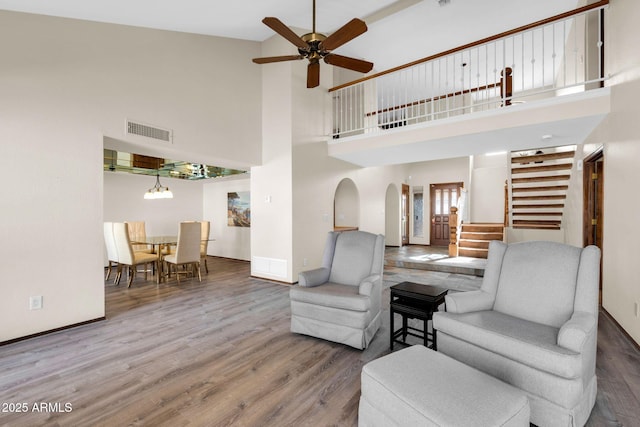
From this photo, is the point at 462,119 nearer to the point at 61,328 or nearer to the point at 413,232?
the point at 61,328

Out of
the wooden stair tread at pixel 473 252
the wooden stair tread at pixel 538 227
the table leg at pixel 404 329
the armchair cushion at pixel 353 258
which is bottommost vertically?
the table leg at pixel 404 329

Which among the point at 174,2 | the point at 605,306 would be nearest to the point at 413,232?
the point at 605,306

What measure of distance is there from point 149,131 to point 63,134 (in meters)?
0.90

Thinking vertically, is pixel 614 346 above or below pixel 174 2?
below

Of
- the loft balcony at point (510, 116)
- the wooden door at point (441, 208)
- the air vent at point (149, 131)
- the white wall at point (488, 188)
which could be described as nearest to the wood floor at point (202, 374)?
the air vent at point (149, 131)

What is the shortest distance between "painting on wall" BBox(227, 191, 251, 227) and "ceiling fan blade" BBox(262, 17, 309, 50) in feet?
17.3

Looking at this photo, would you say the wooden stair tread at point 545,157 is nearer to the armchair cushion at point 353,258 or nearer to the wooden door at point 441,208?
the wooden door at point 441,208

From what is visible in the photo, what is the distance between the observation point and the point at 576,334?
5.46 feet

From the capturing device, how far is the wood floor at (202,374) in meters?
1.86

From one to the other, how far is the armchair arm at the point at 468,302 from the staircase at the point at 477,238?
202 inches

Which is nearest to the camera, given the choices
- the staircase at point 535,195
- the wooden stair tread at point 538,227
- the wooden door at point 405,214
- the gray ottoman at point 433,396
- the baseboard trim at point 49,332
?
the gray ottoman at point 433,396

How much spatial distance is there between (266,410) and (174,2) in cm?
428

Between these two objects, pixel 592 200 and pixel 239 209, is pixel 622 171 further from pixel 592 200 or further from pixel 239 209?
pixel 239 209

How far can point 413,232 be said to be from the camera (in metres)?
10.2
